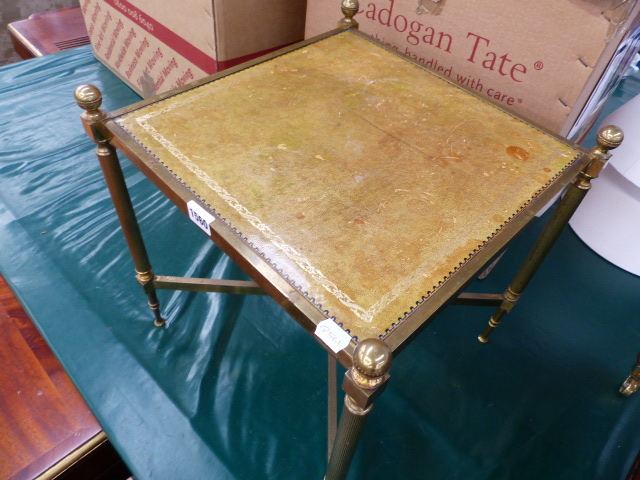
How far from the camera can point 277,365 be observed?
1.12m

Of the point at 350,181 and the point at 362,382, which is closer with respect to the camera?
the point at 362,382

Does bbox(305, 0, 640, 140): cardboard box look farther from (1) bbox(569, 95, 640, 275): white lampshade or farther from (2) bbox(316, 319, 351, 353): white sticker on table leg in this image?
(2) bbox(316, 319, 351, 353): white sticker on table leg

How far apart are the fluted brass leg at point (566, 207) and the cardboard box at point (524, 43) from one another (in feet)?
0.57

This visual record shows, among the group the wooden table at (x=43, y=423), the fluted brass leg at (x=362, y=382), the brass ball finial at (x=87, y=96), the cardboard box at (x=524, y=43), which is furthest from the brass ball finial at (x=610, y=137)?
the wooden table at (x=43, y=423)

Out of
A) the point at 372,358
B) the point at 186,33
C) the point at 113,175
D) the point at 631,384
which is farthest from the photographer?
the point at 186,33

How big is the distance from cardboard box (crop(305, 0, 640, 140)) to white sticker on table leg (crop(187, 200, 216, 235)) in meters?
0.66

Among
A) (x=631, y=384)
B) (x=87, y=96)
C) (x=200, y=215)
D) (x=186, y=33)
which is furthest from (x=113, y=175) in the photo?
(x=631, y=384)

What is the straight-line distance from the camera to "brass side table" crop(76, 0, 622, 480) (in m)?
0.58

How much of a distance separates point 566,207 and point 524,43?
347 mm

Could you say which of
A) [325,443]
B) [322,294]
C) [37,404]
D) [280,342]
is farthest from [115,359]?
[322,294]

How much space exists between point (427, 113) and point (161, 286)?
2.35ft

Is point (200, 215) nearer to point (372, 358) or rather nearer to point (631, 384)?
point (372, 358)

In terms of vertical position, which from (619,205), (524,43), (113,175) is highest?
(524,43)

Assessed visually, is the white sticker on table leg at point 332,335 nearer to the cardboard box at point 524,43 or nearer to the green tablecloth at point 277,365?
the green tablecloth at point 277,365
